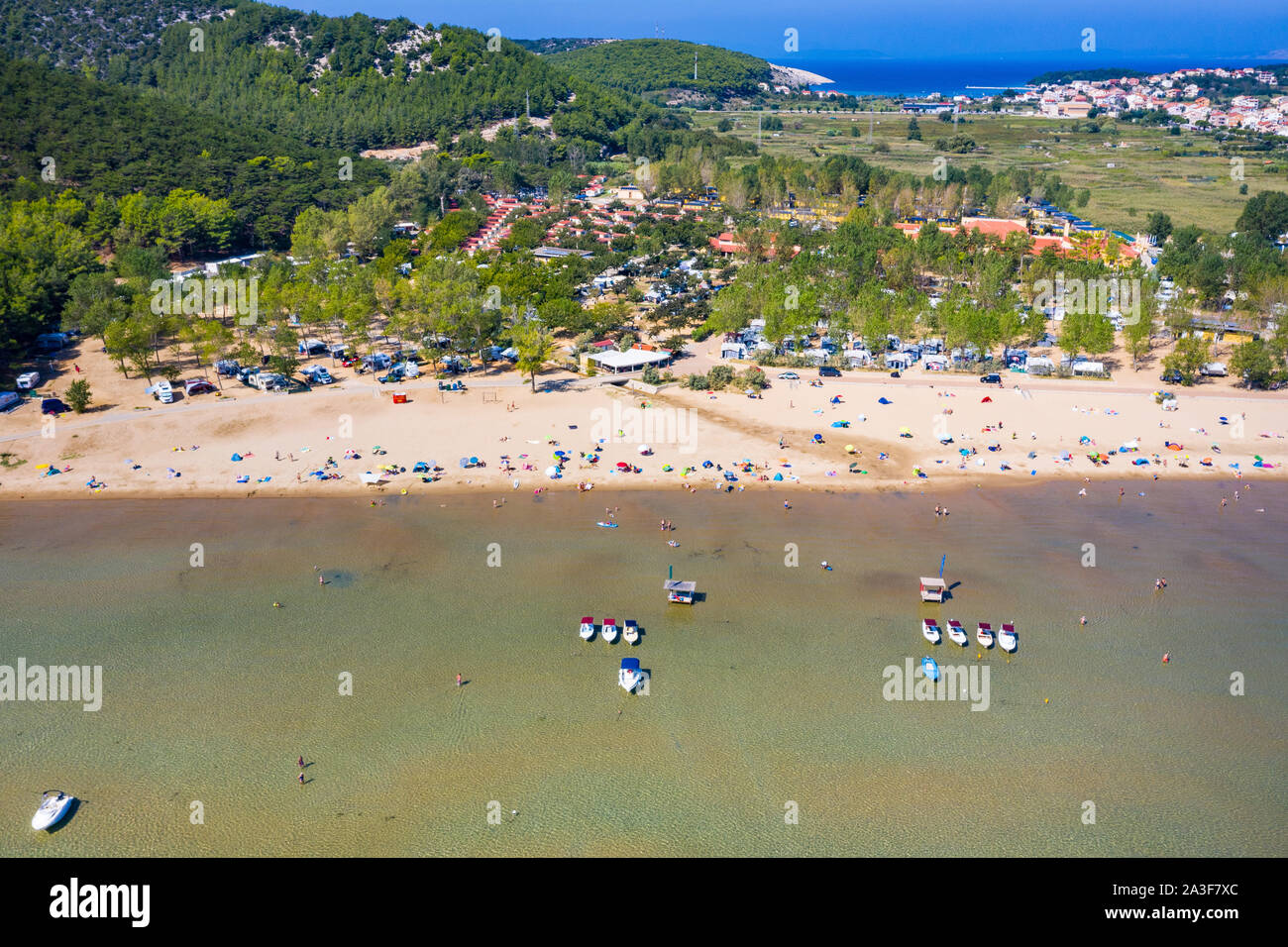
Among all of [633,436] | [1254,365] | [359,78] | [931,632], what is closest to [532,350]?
[633,436]

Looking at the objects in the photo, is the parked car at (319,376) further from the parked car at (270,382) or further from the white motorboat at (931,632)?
the white motorboat at (931,632)

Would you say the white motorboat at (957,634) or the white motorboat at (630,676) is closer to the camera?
the white motorboat at (630,676)

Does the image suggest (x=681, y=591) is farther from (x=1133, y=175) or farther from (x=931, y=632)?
(x=1133, y=175)

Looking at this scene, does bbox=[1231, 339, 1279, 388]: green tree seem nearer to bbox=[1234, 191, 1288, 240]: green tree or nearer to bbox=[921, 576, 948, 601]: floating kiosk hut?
bbox=[921, 576, 948, 601]: floating kiosk hut

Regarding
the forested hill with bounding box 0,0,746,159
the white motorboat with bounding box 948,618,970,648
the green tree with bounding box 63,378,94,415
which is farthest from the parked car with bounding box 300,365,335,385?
the forested hill with bounding box 0,0,746,159

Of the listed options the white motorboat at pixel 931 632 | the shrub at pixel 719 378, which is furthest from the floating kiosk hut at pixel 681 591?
the shrub at pixel 719 378
